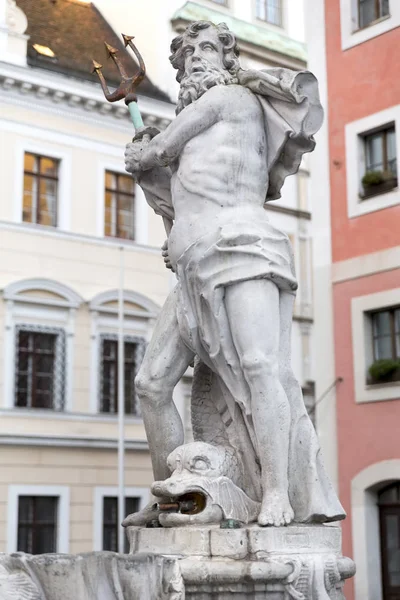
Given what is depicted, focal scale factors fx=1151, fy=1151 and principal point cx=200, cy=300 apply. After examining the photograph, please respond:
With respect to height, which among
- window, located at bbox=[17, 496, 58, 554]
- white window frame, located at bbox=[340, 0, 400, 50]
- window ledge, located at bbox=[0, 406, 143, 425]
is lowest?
window, located at bbox=[17, 496, 58, 554]

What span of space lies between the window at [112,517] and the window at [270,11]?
13320mm

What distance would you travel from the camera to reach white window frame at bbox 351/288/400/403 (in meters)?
19.2

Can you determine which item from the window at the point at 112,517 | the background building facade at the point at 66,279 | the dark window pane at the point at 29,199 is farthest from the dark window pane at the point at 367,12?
the window at the point at 112,517

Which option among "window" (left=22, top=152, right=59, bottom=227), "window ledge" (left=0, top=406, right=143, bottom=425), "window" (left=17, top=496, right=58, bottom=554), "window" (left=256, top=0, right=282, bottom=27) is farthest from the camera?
"window" (left=256, top=0, right=282, bottom=27)

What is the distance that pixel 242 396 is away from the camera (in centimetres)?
535

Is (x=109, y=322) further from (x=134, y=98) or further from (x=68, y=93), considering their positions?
(x=134, y=98)

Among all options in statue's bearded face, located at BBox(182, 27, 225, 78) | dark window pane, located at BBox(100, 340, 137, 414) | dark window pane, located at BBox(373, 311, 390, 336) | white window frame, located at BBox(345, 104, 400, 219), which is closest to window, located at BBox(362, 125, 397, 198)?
white window frame, located at BBox(345, 104, 400, 219)

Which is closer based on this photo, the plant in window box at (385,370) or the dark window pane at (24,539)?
the plant in window box at (385,370)

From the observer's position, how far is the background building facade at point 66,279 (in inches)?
951

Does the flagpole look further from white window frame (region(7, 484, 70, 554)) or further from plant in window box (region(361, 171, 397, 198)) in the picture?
plant in window box (region(361, 171, 397, 198))

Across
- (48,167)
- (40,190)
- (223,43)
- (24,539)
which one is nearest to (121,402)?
(24,539)

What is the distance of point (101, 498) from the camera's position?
2489cm

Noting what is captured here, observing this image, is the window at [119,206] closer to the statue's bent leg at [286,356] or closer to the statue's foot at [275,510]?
the statue's bent leg at [286,356]

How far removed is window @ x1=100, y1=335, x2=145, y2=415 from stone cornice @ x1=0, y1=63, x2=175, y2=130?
5027 mm
